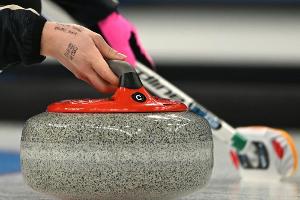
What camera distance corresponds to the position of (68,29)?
119cm

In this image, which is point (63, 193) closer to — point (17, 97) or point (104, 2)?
point (104, 2)

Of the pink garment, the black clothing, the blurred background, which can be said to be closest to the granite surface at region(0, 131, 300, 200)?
the black clothing

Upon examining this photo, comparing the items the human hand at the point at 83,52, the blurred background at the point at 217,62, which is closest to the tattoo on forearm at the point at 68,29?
the human hand at the point at 83,52

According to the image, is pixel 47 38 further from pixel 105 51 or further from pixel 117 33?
pixel 117 33

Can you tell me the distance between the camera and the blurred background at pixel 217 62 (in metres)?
3.66

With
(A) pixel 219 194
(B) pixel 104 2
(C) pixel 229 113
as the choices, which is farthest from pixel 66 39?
(C) pixel 229 113

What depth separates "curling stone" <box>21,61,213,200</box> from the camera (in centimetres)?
105

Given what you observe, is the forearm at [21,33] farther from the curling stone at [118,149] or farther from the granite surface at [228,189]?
the granite surface at [228,189]

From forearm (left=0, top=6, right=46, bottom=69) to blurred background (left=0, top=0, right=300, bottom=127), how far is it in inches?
94.8

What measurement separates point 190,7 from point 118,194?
9.33ft

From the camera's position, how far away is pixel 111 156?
3.42ft

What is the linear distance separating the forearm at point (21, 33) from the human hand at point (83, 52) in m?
0.01

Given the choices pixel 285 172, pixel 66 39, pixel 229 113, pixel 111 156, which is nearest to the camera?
pixel 111 156

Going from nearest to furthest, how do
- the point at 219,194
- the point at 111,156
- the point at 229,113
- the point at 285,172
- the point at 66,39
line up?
the point at 111,156
the point at 66,39
the point at 219,194
the point at 285,172
the point at 229,113
